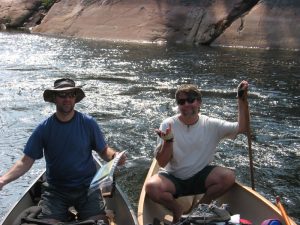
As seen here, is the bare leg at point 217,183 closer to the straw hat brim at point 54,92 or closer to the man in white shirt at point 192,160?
the man in white shirt at point 192,160

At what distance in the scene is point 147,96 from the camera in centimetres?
1440

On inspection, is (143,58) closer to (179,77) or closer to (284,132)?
(179,77)

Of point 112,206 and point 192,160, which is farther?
point 112,206

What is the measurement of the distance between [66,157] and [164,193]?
1.12 m

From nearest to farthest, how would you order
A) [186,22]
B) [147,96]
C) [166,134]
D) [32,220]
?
[32,220] → [166,134] → [147,96] → [186,22]

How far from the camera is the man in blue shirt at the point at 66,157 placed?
17.7ft

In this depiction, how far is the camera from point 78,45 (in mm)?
25734

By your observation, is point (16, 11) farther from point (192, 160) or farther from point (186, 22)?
point (192, 160)

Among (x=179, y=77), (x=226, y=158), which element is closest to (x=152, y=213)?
(x=226, y=158)

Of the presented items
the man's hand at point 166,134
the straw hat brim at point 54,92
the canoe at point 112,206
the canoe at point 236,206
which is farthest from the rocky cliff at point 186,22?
the straw hat brim at point 54,92

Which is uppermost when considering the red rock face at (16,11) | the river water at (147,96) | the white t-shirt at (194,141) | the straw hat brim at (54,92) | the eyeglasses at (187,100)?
the red rock face at (16,11)

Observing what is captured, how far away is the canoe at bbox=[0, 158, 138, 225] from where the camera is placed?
5469 millimetres

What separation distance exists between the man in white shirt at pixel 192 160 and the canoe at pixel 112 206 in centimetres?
33

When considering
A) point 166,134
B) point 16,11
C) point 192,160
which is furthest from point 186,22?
point 166,134
